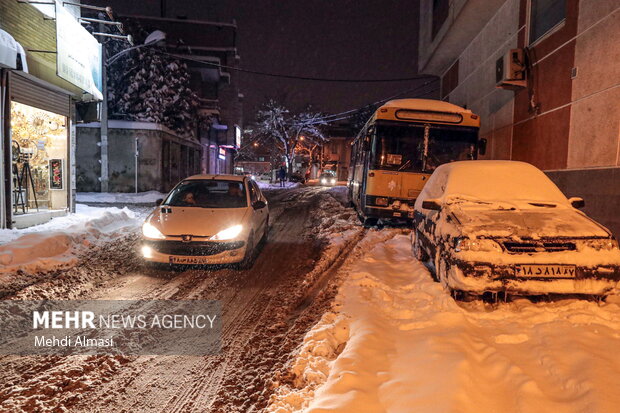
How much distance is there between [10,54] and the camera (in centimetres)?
879

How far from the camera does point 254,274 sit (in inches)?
275

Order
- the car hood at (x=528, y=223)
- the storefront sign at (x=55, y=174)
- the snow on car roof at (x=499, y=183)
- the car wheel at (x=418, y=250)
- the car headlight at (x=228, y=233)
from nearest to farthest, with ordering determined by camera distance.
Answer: the car hood at (x=528, y=223), the snow on car roof at (x=499, y=183), the car headlight at (x=228, y=233), the car wheel at (x=418, y=250), the storefront sign at (x=55, y=174)

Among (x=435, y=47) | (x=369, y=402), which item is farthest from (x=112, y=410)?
(x=435, y=47)

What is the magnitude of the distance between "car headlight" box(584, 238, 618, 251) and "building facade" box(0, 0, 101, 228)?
36.1 ft

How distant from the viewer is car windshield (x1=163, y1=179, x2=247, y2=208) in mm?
7988

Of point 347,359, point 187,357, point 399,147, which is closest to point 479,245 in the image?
point 347,359

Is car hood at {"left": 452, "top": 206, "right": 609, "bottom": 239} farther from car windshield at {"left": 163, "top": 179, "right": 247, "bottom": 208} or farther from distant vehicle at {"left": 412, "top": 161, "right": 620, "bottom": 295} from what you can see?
car windshield at {"left": 163, "top": 179, "right": 247, "bottom": 208}

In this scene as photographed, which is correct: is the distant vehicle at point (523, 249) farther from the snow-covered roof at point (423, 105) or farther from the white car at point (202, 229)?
the snow-covered roof at point (423, 105)

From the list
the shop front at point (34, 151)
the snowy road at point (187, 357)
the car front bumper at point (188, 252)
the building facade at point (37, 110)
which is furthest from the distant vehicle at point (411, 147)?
the shop front at point (34, 151)

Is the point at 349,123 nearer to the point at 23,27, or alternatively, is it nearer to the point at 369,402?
the point at 23,27

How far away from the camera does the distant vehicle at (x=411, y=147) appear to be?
1095 centimetres

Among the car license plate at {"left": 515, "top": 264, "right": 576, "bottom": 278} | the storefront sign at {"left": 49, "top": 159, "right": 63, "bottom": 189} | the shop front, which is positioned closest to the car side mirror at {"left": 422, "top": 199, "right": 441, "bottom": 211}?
the car license plate at {"left": 515, "top": 264, "right": 576, "bottom": 278}

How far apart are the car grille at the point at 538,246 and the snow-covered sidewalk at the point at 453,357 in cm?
67

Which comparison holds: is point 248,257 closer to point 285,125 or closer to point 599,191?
point 599,191
